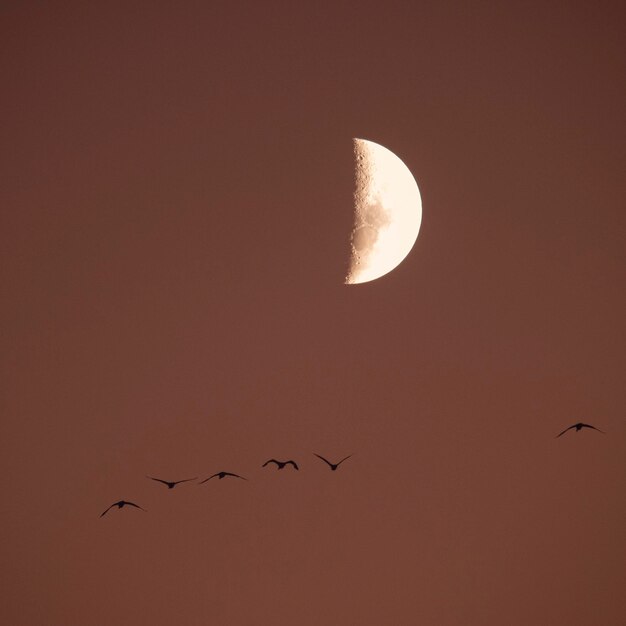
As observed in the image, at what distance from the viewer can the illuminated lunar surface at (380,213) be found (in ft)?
21.9

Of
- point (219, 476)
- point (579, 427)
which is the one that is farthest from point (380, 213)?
point (219, 476)

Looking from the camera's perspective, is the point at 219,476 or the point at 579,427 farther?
the point at 579,427

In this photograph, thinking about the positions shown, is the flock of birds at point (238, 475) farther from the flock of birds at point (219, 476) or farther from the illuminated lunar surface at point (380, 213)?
the illuminated lunar surface at point (380, 213)

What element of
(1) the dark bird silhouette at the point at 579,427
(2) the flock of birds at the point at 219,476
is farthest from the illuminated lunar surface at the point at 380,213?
(1) the dark bird silhouette at the point at 579,427

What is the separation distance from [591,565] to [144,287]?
4831mm

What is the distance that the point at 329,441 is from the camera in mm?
6691

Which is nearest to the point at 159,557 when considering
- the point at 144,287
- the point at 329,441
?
the point at 329,441

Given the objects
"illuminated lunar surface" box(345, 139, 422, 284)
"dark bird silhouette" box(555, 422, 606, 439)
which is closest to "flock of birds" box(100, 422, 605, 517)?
"dark bird silhouette" box(555, 422, 606, 439)

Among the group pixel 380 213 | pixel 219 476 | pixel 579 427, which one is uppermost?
pixel 380 213

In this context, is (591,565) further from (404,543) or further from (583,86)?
(583,86)

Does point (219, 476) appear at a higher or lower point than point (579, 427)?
lower

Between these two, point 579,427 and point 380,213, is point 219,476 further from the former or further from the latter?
point 579,427

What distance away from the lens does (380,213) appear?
22.0 feet

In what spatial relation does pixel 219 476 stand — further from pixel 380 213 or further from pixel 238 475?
pixel 380 213
